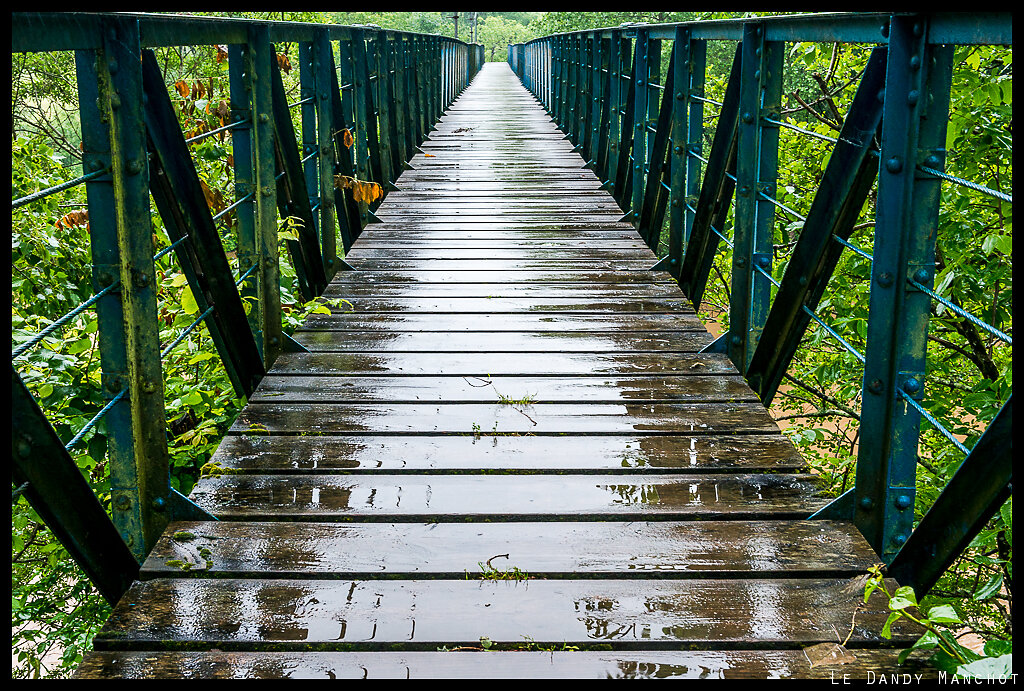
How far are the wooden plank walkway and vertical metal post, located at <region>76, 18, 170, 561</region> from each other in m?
0.22

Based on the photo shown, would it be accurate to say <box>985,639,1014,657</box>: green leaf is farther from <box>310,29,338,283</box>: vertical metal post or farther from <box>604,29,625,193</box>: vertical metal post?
<box>604,29,625,193</box>: vertical metal post

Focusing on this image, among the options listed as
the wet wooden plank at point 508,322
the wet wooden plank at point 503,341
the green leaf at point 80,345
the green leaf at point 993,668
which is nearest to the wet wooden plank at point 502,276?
the wet wooden plank at point 508,322

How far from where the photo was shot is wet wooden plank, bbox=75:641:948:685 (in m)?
1.77

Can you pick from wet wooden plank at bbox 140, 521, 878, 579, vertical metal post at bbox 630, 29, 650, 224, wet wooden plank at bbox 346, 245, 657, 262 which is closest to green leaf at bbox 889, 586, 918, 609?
wet wooden plank at bbox 140, 521, 878, 579

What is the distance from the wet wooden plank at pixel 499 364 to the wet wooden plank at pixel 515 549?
1.15 metres

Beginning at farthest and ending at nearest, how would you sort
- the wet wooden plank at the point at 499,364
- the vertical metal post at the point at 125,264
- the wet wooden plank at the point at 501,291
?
the wet wooden plank at the point at 501,291, the wet wooden plank at the point at 499,364, the vertical metal post at the point at 125,264

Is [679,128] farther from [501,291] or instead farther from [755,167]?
[755,167]

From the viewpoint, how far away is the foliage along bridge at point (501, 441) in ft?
6.12

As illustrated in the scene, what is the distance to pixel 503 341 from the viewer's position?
382 cm

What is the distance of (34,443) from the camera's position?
1746 mm

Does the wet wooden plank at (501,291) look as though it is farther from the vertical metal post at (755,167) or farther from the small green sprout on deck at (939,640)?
the small green sprout on deck at (939,640)

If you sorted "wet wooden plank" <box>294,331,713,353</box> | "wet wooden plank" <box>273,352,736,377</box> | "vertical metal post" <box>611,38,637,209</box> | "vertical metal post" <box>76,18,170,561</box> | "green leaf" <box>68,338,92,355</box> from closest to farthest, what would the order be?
"vertical metal post" <box>76,18,170,561</box> < "green leaf" <box>68,338,92,355</box> < "wet wooden plank" <box>273,352,736,377</box> < "wet wooden plank" <box>294,331,713,353</box> < "vertical metal post" <box>611,38,637,209</box>

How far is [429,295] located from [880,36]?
2665 mm
